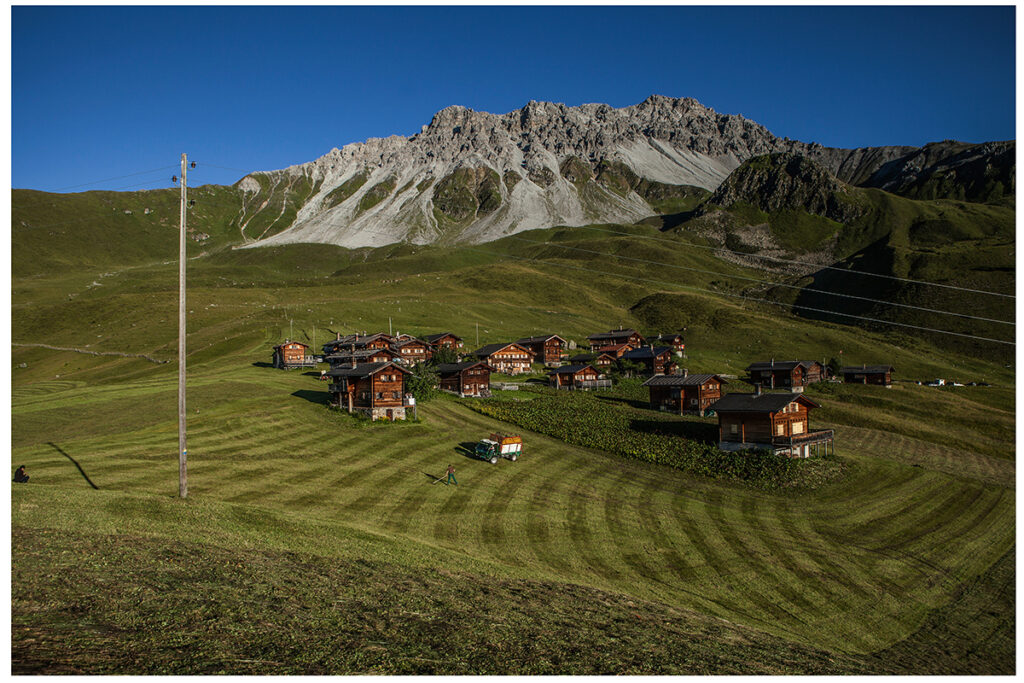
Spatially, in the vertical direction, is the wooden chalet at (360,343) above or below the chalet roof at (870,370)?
above

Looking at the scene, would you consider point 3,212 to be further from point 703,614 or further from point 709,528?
point 709,528

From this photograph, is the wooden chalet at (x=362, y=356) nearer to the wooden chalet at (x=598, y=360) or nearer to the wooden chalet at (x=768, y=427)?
the wooden chalet at (x=598, y=360)

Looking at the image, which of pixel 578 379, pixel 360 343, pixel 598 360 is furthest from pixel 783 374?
pixel 360 343

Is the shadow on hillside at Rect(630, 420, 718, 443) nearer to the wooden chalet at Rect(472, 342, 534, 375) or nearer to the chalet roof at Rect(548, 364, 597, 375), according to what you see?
the chalet roof at Rect(548, 364, 597, 375)

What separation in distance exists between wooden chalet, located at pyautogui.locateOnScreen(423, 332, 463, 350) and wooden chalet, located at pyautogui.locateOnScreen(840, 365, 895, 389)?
263 feet

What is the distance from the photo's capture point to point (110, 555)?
21938 mm

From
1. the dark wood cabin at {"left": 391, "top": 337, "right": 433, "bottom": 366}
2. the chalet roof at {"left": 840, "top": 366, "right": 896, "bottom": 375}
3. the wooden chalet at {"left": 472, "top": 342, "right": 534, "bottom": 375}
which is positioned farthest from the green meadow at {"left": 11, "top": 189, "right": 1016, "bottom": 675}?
the dark wood cabin at {"left": 391, "top": 337, "right": 433, "bottom": 366}

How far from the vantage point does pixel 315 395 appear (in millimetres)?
77188

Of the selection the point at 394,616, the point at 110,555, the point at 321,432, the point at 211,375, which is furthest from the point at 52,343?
the point at 394,616

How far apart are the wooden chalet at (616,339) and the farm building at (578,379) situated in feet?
124

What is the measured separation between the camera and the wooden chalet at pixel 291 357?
104375mm

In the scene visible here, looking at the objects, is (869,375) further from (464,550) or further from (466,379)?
(464,550)

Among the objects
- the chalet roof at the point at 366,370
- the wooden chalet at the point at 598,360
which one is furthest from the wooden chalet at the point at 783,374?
the chalet roof at the point at 366,370

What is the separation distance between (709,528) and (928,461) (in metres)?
36.2
